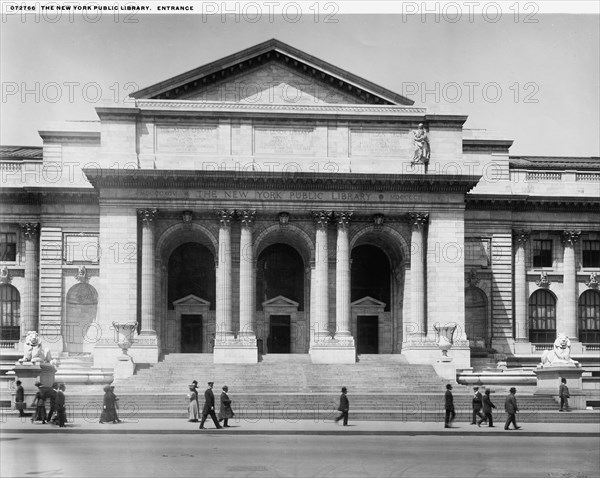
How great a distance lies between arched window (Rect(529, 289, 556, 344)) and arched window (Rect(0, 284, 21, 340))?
32277 millimetres

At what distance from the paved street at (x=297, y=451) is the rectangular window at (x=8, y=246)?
27.3 m

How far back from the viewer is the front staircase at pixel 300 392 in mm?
42656

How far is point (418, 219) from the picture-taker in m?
57.9

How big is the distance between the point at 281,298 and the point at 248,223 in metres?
6.13

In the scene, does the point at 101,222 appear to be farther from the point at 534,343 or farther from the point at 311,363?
the point at 534,343

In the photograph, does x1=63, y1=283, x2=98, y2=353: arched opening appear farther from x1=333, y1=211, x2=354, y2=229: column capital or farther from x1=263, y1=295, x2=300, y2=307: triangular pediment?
x1=333, y1=211, x2=354, y2=229: column capital

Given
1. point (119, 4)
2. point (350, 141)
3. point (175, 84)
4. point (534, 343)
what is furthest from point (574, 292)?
point (119, 4)

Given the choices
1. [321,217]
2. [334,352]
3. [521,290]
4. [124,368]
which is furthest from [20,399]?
[521,290]

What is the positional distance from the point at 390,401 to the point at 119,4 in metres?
26.1

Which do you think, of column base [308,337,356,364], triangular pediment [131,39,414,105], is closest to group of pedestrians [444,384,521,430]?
column base [308,337,356,364]

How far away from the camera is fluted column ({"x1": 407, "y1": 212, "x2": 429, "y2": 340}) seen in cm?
5753

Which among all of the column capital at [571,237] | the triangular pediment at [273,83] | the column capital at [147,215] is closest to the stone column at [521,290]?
the column capital at [571,237]

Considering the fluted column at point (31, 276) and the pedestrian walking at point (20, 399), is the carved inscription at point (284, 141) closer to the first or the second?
the fluted column at point (31, 276)

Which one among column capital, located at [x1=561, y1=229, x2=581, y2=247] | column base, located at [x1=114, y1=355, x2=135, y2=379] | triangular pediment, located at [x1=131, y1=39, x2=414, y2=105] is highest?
triangular pediment, located at [x1=131, y1=39, x2=414, y2=105]
